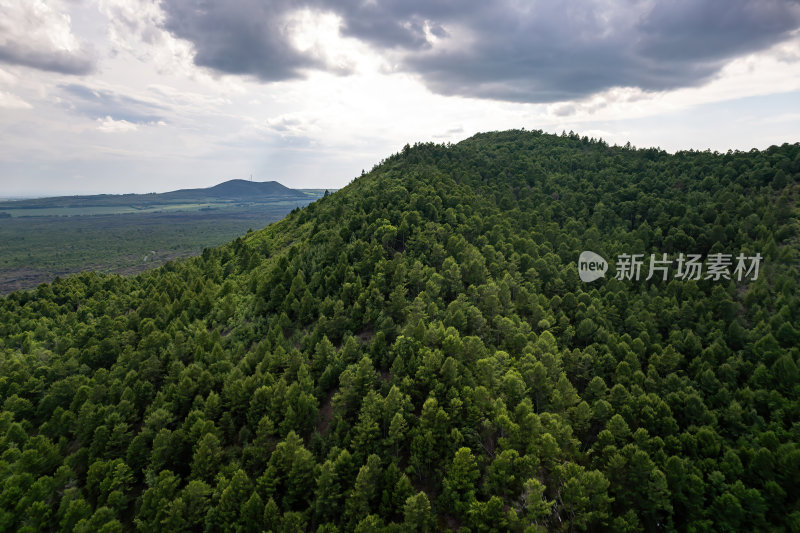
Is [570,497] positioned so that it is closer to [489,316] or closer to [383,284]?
[489,316]

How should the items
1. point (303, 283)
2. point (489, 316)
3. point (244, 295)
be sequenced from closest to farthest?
point (489, 316) < point (303, 283) < point (244, 295)

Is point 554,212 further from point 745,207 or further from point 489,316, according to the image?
point 489,316

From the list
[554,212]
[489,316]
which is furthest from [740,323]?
[554,212]

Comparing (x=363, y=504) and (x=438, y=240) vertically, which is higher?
(x=438, y=240)

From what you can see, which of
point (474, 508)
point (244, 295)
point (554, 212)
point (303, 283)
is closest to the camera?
point (474, 508)

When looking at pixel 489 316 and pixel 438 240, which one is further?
pixel 438 240

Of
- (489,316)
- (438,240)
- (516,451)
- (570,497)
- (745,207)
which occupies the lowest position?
(570,497)
